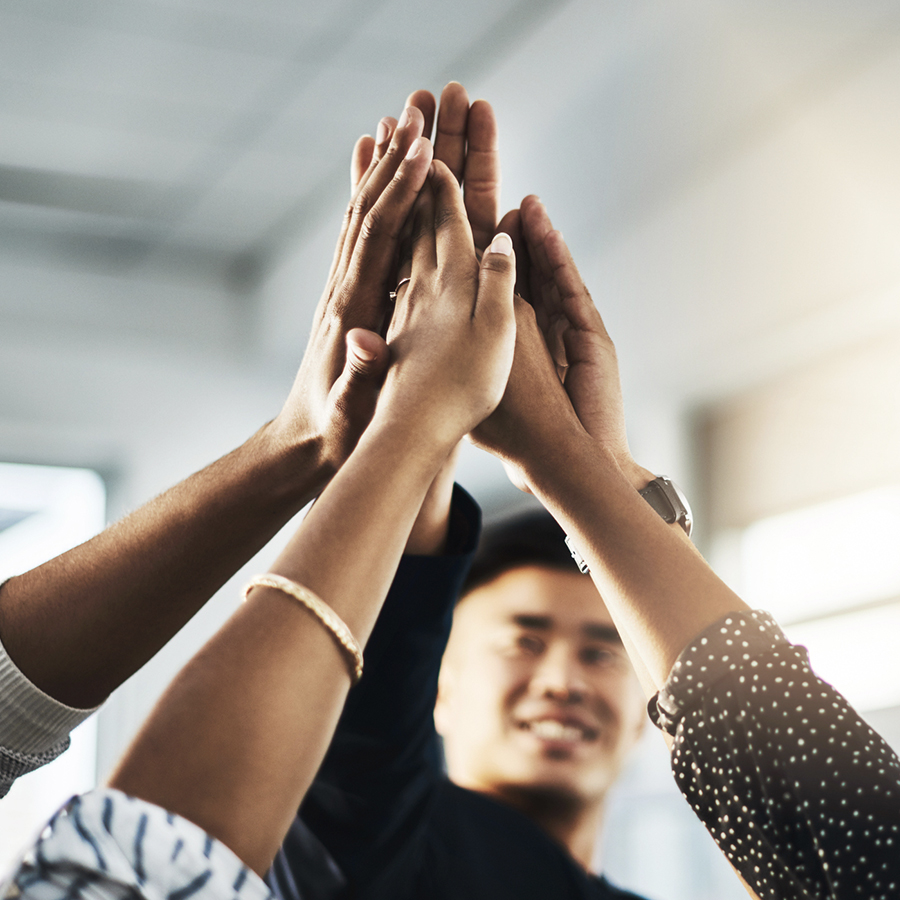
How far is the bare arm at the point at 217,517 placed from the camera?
1.99ft

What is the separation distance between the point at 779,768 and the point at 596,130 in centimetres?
152

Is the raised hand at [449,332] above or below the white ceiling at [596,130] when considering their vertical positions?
below

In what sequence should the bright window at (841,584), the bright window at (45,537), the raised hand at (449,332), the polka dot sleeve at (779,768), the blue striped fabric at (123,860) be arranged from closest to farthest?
the blue striped fabric at (123,860)
the polka dot sleeve at (779,768)
the raised hand at (449,332)
the bright window at (841,584)
the bright window at (45,537)

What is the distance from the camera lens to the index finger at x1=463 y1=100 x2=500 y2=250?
0.88m

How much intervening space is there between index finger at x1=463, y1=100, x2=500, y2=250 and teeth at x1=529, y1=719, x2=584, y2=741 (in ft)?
2.38

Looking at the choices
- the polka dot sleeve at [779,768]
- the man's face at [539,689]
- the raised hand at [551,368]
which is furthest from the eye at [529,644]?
the polka dot sleeve at [779,768]

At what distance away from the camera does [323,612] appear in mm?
387

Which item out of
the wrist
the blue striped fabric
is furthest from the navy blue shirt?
the blue striped fabric

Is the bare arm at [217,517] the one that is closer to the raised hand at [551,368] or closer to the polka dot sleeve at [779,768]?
the raised hand at [551,368]

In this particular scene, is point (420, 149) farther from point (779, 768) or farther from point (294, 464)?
point (779, 768)

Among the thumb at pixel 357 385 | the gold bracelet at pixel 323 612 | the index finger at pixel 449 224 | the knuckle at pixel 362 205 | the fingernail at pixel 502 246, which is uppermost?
the knuckle at pixel 362 205

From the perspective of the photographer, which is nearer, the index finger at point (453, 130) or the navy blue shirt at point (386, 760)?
the navy blue shirt at point (386, 760)

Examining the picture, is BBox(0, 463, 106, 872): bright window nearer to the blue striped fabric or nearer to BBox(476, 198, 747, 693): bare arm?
BBox(476, 198, 747, 693): bare arm

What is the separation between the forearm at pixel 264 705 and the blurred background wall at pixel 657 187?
1395 millimetres
